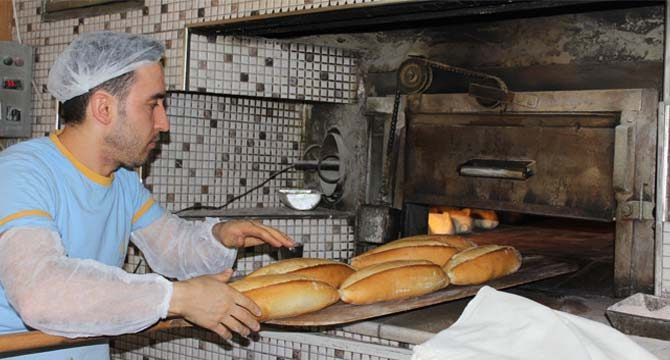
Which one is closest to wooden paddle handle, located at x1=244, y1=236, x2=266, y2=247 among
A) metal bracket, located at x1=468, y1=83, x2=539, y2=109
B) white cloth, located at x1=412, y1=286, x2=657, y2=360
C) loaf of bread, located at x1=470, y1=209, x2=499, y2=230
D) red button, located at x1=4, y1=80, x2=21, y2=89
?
metal bracket, located at x1=468, y1=83, x2=539, y2=109

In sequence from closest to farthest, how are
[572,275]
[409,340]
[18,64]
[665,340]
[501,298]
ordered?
[501,298], [665,340], [409,340], [572,275], [18,64]

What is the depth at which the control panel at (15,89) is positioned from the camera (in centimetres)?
314

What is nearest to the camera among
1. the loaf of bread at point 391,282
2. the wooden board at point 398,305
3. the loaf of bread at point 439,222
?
the wooden board at point 398,305

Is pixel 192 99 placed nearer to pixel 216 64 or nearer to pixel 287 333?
pixel 216 64

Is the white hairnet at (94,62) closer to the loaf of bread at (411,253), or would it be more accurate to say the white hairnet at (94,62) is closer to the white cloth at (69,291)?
the white cloth at (69,291)

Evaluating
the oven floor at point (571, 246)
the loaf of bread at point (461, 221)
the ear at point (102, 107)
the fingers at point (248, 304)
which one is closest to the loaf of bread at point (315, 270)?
the fingers at point (248, 304)

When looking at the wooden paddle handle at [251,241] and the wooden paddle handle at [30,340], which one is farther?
the wooden paddle handle at [251,241]

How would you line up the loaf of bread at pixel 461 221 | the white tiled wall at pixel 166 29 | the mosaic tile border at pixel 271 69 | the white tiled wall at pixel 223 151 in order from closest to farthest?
the white tiled wall at pixel 166 29 → the mosaic tile border at pixel 271 69 → the white tiled wall at pixel 223 151 → the loaf of bread at pixel 461 221

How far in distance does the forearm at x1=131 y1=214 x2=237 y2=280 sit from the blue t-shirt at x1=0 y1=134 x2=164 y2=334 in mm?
51

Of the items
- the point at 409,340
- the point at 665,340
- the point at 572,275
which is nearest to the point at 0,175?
the point at 409,340

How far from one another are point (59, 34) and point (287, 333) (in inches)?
65.2

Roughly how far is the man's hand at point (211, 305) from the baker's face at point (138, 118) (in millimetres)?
578

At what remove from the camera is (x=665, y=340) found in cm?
178

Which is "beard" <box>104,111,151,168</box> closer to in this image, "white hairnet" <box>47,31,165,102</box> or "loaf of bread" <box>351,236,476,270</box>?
"white hairnet" <box>47,31,165,102</box>
